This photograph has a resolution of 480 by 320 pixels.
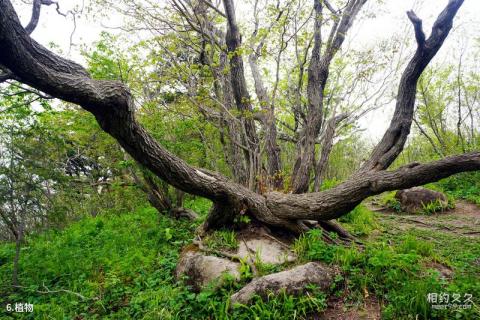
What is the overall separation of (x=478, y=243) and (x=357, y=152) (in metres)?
11.1

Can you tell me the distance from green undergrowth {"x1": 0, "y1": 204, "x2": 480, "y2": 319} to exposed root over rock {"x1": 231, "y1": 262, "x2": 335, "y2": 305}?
0.24 ft

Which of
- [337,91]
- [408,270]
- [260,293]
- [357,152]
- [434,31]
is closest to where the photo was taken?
[260,293]

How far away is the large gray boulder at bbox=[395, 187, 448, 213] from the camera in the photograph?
654 centimetres

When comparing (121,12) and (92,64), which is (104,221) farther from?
(121,12)

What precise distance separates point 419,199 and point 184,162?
6146mm

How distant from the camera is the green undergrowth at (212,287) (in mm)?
2639

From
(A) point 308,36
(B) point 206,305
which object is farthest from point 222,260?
(A) point 308,36

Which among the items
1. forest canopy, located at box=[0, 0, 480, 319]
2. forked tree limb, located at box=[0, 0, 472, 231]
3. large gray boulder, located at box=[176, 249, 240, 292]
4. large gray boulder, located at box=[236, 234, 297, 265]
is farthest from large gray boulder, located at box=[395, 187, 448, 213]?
large gray boulder, located at box=[176, 249, 240, 292]

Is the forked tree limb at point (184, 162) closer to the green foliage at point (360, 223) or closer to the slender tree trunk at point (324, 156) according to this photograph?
the green foliage at point (360, 223)

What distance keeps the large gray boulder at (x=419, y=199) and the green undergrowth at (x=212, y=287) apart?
2016mm

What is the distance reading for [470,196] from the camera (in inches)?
280

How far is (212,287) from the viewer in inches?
116

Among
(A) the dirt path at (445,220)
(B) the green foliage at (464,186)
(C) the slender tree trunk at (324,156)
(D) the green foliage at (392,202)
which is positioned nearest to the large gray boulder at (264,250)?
(C) the slender tree trunk at (324,156)

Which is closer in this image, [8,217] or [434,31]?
[434,31]
